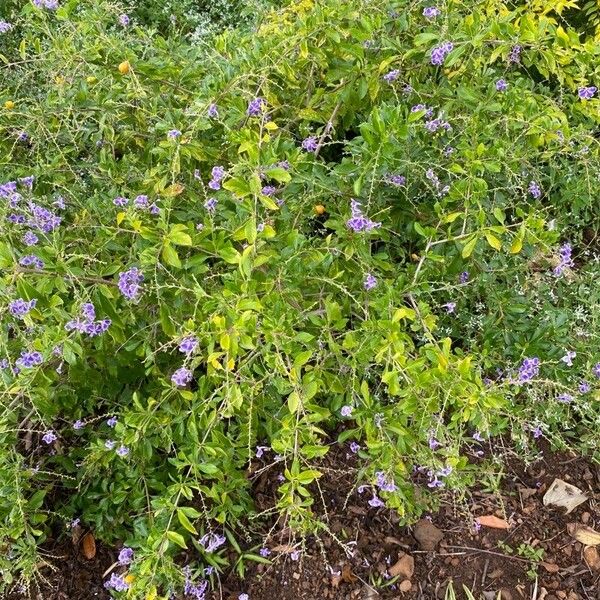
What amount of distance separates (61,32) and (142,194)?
100 cm

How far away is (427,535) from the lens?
102 inches

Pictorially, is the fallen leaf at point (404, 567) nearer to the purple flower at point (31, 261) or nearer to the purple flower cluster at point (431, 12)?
the purple flower at point (31, 261)

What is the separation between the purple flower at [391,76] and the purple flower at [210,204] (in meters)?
0.69

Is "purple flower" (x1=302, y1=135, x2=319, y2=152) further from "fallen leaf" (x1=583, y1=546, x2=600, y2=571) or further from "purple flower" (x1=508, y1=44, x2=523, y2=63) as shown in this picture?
"fallen leaf" (x1=583, y1=546, x2=600, y2=571)

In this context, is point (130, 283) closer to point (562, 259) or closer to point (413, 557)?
point (562, 259)

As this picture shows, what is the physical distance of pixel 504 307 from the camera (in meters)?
2.38

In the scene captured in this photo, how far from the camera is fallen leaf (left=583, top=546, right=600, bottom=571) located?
2.57 meters

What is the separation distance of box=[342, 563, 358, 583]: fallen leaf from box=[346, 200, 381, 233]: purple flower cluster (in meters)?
1.31

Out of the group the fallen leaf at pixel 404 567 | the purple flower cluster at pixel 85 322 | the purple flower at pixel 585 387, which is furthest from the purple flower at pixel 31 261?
the purple flower at pixel 585 387

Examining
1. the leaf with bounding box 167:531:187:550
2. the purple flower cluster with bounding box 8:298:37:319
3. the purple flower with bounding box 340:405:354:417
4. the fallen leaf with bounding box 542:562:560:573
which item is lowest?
the fallen leaf with bounding box 542:562:560:573

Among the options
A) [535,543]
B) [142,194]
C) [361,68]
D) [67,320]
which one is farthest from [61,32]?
[535,543]

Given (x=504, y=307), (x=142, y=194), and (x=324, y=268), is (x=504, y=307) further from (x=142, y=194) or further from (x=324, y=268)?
(x=142, y=194)

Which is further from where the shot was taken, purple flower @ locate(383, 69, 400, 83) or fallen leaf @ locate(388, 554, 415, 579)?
fallen leaf @ locate(388, 554, 415, 579)

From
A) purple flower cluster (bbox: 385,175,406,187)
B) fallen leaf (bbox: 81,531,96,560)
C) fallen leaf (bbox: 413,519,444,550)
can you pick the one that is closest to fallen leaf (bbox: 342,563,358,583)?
fallen leaf (bbox: 413,519,444,550)
